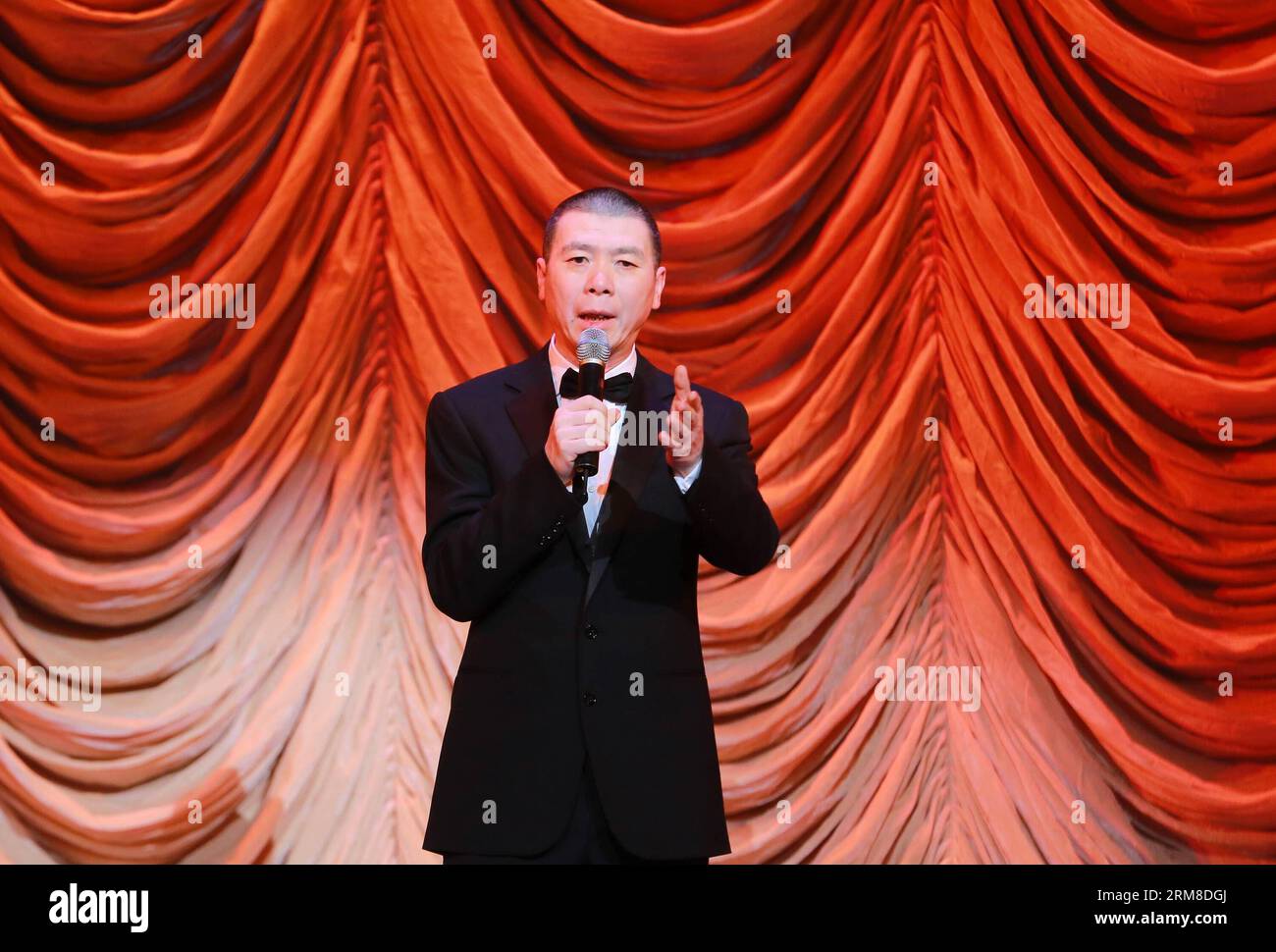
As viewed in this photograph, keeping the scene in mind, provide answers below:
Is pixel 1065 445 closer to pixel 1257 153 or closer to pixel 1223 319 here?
pixel 1223 319

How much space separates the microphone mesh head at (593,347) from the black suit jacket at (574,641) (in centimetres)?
17

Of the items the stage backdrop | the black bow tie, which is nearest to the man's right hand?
the black bow tie

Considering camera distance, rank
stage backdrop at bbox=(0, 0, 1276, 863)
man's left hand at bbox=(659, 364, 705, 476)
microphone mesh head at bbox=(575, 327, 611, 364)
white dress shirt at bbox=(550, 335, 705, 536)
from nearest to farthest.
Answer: man's left hand at bbox=(659, 364, 705, 476)
microphone mesh head at bbox=(575, 327, 611, 364)
white dress shirt at bbox=(550, 335, 705, 536)
stage backdrop at bbox=(0, 0, 1276, 863)

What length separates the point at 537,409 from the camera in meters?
2.32

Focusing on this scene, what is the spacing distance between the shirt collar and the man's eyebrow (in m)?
0.16

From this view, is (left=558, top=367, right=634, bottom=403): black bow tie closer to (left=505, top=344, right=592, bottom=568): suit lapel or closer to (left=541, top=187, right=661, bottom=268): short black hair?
(left=505, top=344, right=592, bottom=568): suit lapel

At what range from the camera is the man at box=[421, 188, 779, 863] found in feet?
6.81

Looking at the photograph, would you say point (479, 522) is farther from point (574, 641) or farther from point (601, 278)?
point (601, 278)

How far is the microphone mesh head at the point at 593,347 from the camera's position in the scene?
219cm

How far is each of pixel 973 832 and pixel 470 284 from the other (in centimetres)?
197

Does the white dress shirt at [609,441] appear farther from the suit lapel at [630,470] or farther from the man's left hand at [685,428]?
the man's left hand at [685,428]

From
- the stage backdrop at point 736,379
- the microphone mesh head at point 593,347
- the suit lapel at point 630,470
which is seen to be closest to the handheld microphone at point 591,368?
the microphone mesh head at point 593,347

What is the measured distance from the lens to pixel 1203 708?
12.4 ft

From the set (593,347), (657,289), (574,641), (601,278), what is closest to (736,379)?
(657,289)
